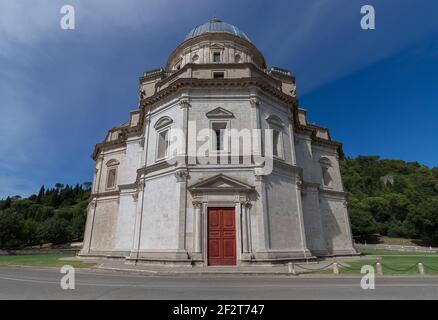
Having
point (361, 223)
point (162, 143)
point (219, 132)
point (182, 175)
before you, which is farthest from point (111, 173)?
point (361, 223)

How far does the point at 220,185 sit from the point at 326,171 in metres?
18.0

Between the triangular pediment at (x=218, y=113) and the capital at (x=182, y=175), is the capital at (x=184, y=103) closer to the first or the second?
the triangular pediment at (x=218, y=113)

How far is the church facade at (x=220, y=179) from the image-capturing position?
16.8 metres

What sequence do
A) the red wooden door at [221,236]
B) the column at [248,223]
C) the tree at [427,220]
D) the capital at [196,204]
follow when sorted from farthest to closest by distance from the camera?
the tree at [427,220]
the capital at [196,204]
the column at [248,223]
the red wooden door at [221,236]

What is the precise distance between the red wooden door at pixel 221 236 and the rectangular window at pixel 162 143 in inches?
258

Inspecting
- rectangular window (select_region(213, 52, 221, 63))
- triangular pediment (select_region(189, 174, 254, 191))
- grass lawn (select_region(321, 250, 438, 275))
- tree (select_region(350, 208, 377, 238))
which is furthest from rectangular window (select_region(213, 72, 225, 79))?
tree (select_region(350, 208, 377, 238))

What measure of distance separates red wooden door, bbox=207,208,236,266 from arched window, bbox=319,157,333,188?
17089 millimetres

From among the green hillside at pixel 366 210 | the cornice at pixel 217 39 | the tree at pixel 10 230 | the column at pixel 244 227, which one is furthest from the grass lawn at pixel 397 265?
the tree at pixel 10 230

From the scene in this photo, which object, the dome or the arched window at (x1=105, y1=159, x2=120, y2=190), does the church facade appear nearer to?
the dome

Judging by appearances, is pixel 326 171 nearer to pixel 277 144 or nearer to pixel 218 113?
pixel 277 144

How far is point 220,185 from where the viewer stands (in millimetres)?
17625

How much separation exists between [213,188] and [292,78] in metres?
18.2
